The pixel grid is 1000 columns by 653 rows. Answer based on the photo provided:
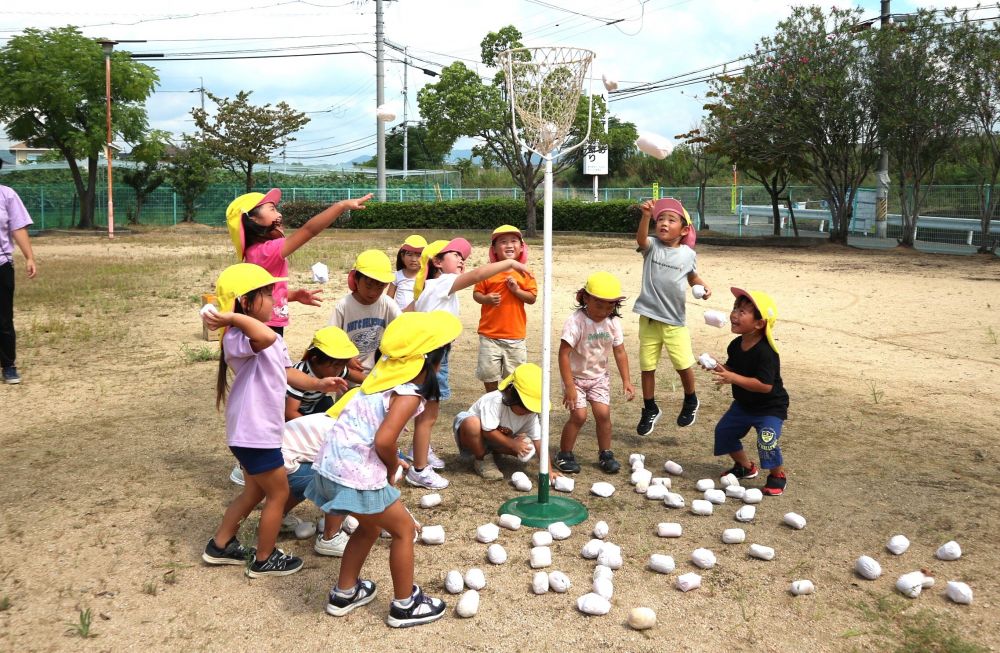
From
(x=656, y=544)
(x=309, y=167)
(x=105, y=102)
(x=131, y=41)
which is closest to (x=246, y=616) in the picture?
(x=656, y=544)

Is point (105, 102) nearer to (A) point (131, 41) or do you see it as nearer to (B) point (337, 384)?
(A) point (131, 41)

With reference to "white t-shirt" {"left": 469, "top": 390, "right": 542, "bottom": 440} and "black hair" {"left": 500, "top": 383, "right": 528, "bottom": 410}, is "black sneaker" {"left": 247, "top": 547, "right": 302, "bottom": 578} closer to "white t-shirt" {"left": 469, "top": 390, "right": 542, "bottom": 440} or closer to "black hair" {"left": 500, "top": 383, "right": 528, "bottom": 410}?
"white t-shirt" {"left": 469, "top": 390, "right": 542, "bottom": 440}

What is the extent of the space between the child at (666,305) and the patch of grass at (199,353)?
4.83 m

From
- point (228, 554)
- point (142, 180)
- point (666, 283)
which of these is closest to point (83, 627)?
point (228, 554)

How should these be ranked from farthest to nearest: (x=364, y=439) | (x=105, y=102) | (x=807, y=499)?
(x=105, y=102), (x=807, y=499), (x=364, y=439)

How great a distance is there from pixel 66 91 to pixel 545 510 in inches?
1308

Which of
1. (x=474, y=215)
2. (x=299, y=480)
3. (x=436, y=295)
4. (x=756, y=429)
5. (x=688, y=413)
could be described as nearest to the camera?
(x=299, y=480)

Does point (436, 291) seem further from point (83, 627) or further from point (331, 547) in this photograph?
point (83, 627)

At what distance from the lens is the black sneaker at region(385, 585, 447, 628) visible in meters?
3.74

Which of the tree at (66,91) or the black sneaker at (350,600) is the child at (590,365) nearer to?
the black sneaker at (350,600)

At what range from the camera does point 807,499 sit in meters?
5.23

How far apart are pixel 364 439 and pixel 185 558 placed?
144cm

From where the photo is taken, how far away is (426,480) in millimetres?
5469

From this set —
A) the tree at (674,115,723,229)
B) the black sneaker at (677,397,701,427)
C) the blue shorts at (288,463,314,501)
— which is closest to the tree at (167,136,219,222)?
the tree at (674,115,723,229)
